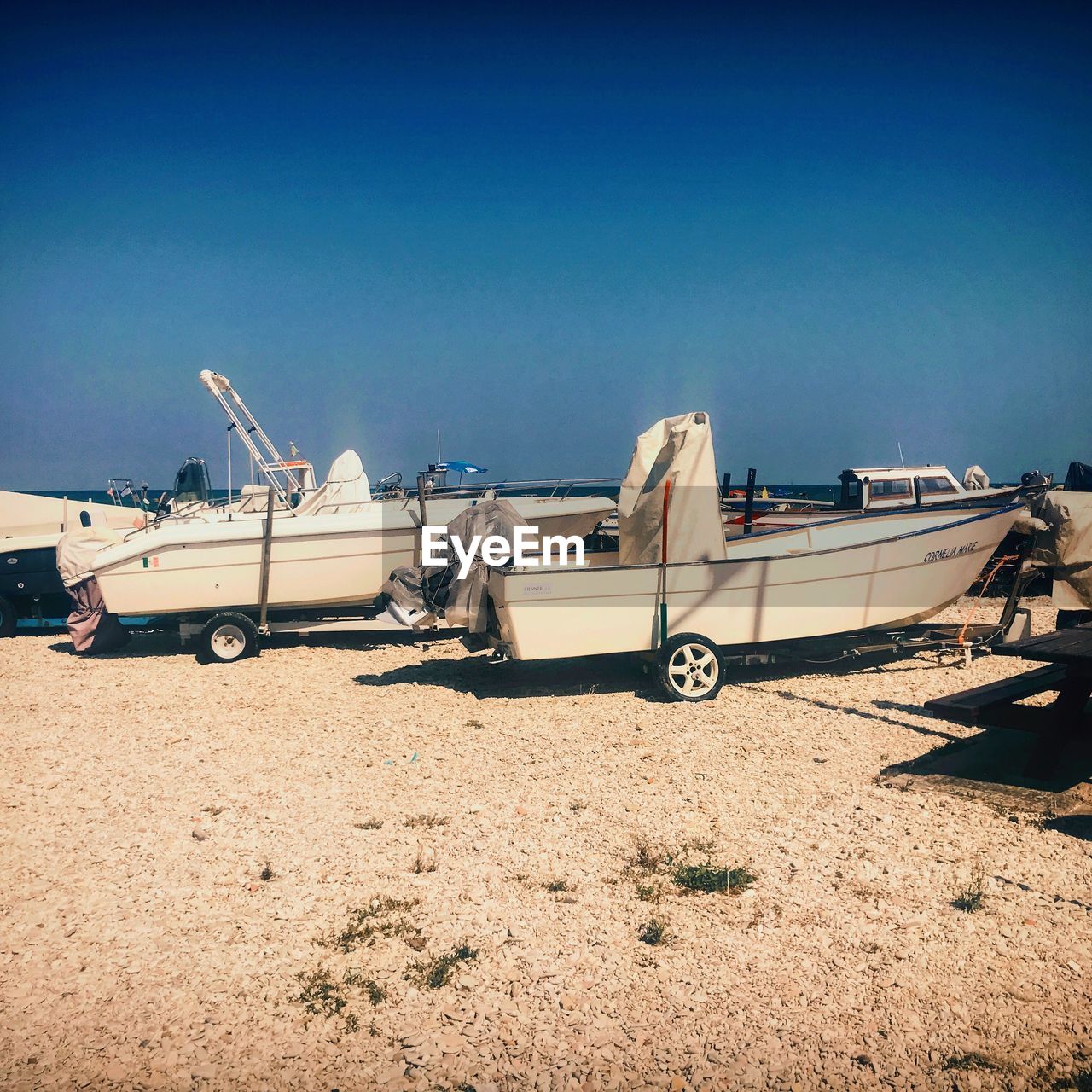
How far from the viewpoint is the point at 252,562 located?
1077cm

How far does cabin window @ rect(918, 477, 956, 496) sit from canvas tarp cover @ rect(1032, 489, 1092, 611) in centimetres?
845

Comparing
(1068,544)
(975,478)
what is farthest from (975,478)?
(1068,544)

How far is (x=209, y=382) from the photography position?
1420cm

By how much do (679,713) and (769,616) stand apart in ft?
5.01

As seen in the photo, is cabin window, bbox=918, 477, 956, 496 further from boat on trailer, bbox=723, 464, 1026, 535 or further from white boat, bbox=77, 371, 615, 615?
white boat, bbox=77, 371, 615, 615

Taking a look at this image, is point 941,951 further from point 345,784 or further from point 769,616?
point 769,616

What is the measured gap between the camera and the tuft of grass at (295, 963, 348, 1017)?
3297 millimetres

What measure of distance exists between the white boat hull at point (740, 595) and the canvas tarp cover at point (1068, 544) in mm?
1441

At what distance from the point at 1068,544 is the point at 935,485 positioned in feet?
29.5

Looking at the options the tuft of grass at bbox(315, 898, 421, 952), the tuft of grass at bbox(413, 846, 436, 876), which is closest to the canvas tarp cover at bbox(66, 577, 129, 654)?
the tuft of grass at bbox(413, 846, 436, 876)

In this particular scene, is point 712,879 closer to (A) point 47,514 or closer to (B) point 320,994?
(B) point 320,994

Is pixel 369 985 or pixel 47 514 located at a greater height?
pixel 47 514

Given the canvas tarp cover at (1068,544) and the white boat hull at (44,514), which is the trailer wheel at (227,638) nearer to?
the white boat hull at (44,514)

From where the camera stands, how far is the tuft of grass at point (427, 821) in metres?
5.14
